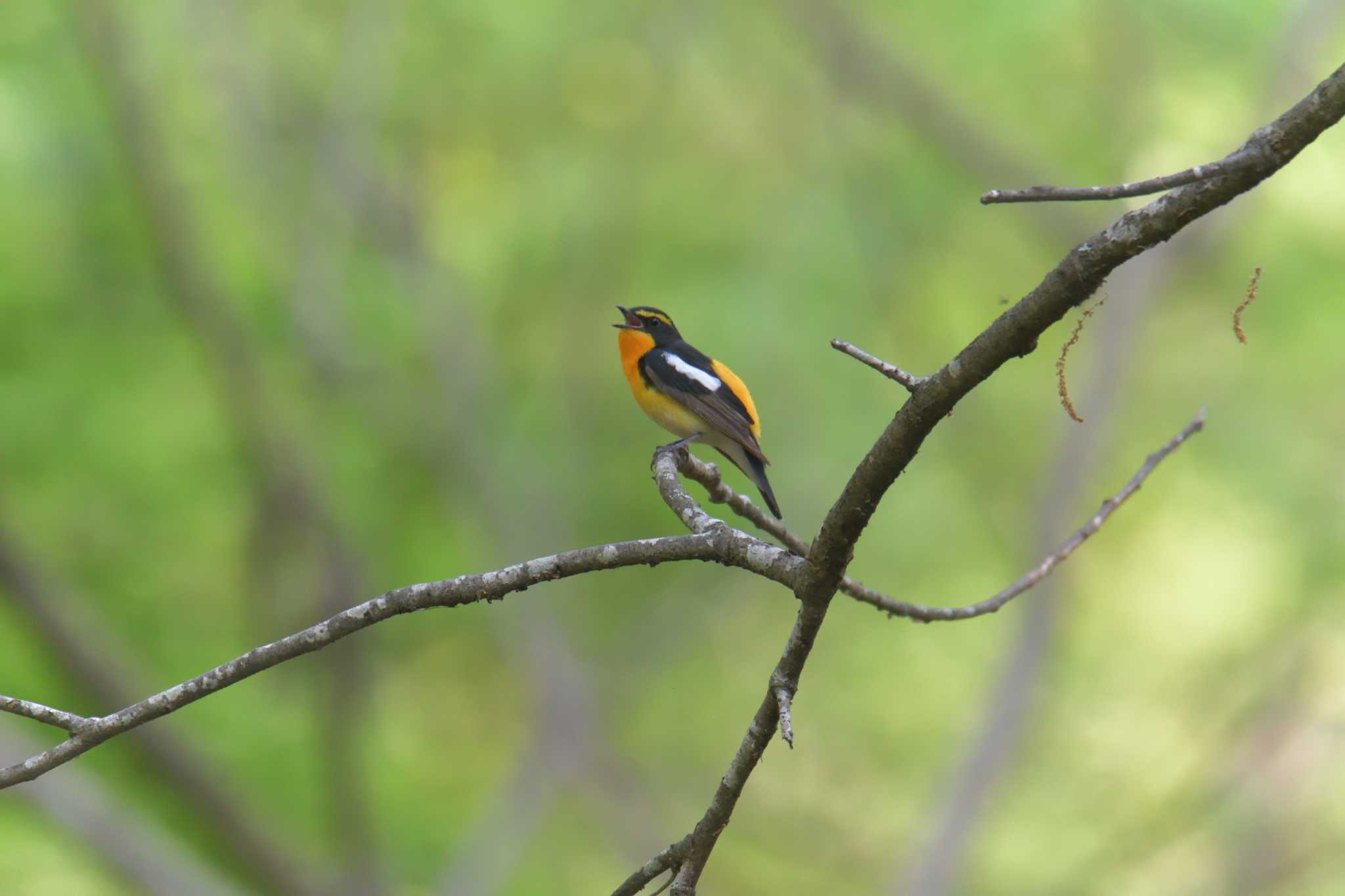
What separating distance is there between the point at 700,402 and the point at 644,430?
26.5ft

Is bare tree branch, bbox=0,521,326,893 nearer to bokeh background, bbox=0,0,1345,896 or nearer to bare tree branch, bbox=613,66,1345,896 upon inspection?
bokeh background, bbox=0,0,1345,896

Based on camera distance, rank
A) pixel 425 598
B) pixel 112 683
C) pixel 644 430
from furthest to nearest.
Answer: pixel 644 430, pixel 112 683, pixel 425 598

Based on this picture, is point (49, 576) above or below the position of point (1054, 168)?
below

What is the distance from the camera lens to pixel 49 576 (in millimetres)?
11094

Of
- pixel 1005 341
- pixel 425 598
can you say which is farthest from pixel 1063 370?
pixel 425 598

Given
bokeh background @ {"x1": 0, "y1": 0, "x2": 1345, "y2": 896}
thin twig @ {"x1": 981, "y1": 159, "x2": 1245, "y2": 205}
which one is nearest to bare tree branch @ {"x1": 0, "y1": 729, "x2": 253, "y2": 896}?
bokeh background @ {"x1": 0, "y1": 0, "x2": 1345, "y2": 896}

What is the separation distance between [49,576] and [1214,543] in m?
13.8

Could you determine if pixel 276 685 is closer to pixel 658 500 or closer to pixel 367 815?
pixel 367 815

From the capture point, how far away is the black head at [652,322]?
26.8ft

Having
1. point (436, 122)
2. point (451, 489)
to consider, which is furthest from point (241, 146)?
point (451, 489)

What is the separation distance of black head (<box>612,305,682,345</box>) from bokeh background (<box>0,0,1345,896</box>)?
5008 millimetres

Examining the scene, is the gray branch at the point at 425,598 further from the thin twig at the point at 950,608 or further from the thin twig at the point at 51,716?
the thin twig at the point at 950,608

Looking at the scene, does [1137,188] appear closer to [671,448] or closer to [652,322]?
[671,448]

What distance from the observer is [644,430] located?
15172mm
